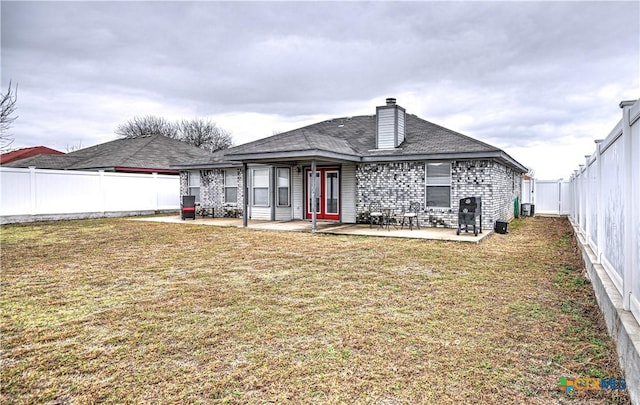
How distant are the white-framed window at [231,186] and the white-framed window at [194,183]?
1.75 metres

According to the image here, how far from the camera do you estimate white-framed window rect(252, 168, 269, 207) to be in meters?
15.6

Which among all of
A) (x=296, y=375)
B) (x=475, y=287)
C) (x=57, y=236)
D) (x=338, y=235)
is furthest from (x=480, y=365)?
(x=57, y=236)

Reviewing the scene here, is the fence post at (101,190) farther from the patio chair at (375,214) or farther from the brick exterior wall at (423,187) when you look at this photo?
the patio chair at (375,214)

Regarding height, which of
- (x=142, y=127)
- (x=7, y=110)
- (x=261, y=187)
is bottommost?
(x=261, y=187)

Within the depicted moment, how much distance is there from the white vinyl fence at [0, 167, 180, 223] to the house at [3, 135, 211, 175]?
2498mm

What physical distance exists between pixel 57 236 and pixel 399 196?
33.6ft

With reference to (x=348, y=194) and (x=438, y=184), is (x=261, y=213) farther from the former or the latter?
(x=438, y=184)

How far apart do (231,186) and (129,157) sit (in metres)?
10.3

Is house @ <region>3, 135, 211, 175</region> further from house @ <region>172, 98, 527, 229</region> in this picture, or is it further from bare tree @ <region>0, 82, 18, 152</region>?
bare tree @ <region>0, 82, 18, 152</region>

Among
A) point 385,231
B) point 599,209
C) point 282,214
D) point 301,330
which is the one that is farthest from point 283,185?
point 301,330

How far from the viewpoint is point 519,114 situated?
1866 cm

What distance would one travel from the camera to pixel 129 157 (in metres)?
23.7

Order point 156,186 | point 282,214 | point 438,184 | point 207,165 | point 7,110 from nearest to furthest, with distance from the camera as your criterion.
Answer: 1. point 438,184
2. point 7,110
3. point 282,214
4. point 207,165
5. point 156,186

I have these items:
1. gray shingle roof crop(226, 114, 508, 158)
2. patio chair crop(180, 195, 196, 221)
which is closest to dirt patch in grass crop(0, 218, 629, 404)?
gray shingle roof crop(226, 114, 508, 158)
